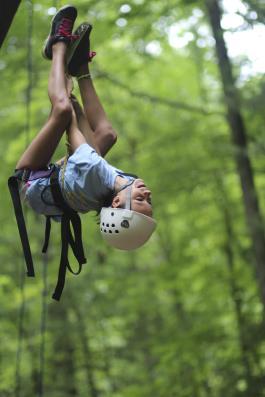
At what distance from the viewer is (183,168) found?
22.1ft

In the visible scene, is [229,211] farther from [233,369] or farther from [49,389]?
[49,389]

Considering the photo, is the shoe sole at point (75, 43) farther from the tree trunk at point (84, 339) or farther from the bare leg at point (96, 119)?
the tree trunk at point (84, 339)

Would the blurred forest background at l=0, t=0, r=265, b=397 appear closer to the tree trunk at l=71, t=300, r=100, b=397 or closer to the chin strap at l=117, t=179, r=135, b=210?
the tree trunk at l=71, t=300, r=100, b=397

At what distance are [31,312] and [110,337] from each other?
207 centimetres

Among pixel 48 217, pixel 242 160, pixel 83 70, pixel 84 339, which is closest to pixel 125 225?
pixel 48 217

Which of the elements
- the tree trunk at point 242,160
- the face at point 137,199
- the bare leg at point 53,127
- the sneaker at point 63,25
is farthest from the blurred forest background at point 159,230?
the face at point 137,199

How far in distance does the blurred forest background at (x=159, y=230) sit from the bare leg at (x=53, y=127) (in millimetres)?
2623

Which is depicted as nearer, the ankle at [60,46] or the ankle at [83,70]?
the ankle at [60,46]

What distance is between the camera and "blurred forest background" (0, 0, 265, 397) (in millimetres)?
6258

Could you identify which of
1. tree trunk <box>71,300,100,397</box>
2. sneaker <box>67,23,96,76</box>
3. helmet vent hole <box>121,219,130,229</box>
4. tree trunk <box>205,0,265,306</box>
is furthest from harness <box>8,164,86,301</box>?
tree trunk <box>71,300,100,397</box>

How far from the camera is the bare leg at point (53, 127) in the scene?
2.59 meters

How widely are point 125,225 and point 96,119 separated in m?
0.71

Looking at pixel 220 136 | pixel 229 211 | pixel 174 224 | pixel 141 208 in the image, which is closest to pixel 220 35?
pixel 220 136

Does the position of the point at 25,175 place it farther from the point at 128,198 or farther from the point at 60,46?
the point at 60,46
